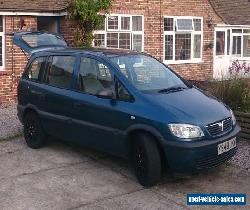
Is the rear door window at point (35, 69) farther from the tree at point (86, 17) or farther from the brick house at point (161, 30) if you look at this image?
the tree at point (86, 17)

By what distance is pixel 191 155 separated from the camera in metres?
5.68

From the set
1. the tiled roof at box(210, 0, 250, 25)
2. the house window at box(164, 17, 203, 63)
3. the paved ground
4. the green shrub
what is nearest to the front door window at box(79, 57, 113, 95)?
the paved ground

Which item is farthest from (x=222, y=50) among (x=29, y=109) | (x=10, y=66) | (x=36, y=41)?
(x=29, y=109)

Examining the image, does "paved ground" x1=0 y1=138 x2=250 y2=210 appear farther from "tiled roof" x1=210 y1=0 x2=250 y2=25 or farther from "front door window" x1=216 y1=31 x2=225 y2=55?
"tiled roof" x1=210 y1=0 x2=250 y2=25

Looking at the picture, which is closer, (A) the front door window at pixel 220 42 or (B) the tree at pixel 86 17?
(B) the tree at pixel 86 17

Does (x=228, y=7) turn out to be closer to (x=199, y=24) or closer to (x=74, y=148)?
(x=199, y=24)

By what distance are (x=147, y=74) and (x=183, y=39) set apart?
10.6 meters

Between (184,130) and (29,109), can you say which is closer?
(184,130)

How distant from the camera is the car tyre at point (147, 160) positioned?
230 inches

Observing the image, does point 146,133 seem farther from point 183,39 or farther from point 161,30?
point 183,39

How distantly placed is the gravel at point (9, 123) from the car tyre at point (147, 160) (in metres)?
3.54

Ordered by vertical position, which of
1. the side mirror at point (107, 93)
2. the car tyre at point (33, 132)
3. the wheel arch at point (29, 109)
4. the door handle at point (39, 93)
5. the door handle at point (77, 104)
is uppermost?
the side mirror at point (107, 93)

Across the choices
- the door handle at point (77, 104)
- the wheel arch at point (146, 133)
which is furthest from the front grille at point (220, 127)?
the door handle at point (77, 104)

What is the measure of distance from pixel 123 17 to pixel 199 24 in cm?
394
